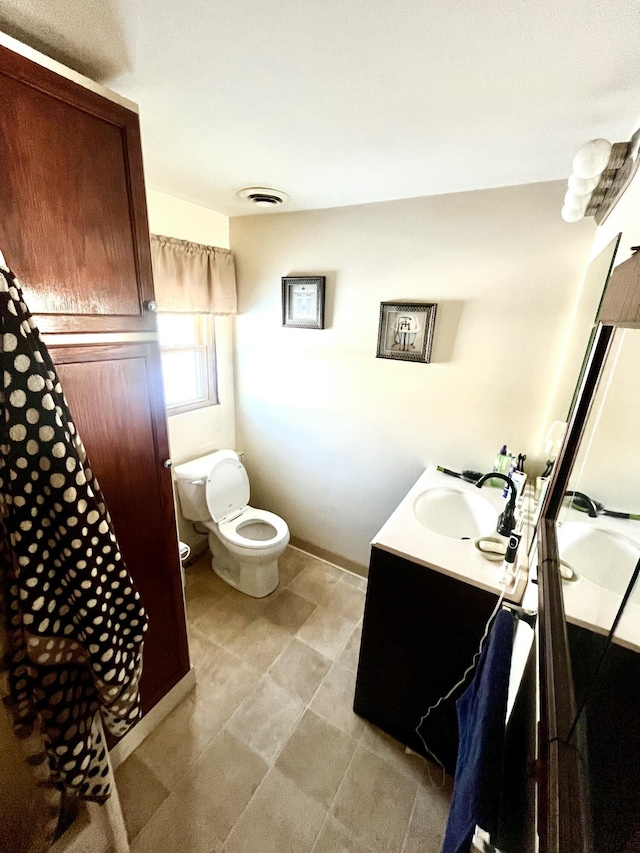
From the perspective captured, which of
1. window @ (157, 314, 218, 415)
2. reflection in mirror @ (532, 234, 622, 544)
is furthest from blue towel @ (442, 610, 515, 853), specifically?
window @ (157, 314, 218, 415)

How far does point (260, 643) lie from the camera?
1801 mm

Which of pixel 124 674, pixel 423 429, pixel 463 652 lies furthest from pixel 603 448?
pixel 124 674

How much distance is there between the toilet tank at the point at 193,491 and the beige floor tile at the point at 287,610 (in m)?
0.65

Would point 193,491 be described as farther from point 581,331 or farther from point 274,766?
point 581,331

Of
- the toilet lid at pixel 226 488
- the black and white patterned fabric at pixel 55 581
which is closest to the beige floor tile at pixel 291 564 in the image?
the toilet lid at pixel 226 488

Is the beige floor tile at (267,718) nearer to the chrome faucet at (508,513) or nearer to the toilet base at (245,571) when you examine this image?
the toilet base at (245,571)

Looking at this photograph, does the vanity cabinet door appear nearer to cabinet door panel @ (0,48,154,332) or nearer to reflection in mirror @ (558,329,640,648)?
reflection in mirror @ (558,329,640,648)

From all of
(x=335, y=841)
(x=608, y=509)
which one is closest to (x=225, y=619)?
(x=335, y=841)

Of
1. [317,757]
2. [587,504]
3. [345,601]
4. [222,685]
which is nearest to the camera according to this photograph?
[587,504]

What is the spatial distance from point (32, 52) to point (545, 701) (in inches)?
62.6

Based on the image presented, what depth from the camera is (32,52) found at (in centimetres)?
73

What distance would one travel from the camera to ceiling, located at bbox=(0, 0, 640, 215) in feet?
2.10

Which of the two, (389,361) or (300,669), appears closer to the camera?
(300,669)

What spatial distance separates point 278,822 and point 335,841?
0.20 m
